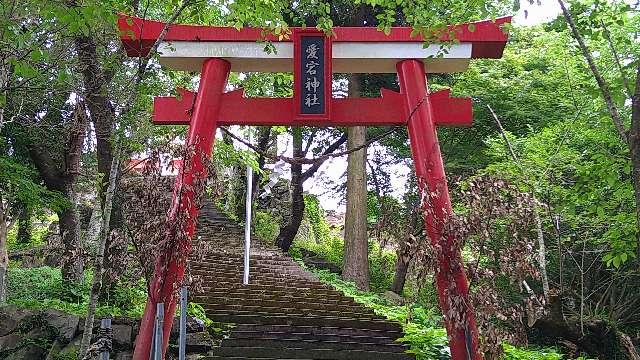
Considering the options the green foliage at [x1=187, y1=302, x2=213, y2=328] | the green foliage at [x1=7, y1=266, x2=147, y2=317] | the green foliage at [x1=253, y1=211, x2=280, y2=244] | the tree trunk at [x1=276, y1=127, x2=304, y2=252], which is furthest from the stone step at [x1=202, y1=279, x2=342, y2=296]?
the green foliage at [x1=253, y1=211, x2=280, y2=244]

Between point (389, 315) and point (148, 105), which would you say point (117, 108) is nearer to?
point (148, 105)

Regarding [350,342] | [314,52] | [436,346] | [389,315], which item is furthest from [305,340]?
[314,52]

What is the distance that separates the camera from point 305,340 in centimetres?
667

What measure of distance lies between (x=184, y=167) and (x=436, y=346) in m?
3.80

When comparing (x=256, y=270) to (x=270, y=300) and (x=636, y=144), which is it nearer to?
(x=270, y=300)

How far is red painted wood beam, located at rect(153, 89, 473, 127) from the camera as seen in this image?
6496 mm

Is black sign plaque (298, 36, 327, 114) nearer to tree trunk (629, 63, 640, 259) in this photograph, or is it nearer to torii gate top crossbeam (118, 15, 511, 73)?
torii gate top crossbeam (118, 15, 511, 73)

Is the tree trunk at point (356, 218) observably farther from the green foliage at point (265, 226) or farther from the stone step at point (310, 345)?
the stone step at point (310, 345)

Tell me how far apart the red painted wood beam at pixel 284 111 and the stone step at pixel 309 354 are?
8.53ft

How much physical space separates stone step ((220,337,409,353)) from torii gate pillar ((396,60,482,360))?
4.40 ft

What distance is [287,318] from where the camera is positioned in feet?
23.9

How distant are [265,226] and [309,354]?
10.7 metres

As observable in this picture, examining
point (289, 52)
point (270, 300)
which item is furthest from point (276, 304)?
point (289, 52)

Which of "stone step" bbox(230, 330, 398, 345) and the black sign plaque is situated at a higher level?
the black sign plaque
